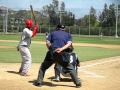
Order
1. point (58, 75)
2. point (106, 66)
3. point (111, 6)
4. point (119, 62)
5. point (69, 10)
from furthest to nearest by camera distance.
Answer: point (111, 6) < point (69, 10) < point (119, 62) < point (106, 66) < point (58, 75)

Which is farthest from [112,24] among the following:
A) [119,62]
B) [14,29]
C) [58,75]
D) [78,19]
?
[58,75]

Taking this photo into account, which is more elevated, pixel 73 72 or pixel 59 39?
pixel 59 39

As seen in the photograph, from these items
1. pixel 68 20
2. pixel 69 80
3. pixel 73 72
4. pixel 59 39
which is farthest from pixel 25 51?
pixel 68 20

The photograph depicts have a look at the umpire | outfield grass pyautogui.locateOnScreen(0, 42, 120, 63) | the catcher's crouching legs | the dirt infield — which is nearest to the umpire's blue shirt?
the umpire

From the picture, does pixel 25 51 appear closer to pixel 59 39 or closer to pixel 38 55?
pixel 59 39

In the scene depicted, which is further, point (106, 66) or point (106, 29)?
point (106, 29)

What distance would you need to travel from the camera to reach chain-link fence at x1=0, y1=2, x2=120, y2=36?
3000 inches

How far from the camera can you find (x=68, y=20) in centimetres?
8719

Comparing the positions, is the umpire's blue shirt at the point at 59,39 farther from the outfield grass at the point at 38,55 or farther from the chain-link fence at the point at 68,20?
the chain-link fence at the point at 68,20

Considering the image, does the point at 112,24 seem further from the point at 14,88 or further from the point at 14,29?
the point at 14,88

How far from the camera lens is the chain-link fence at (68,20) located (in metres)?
76.2

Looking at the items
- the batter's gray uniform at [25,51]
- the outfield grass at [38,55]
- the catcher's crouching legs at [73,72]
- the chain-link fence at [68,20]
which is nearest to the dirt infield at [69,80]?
the catcher's crouching legs at [73,72]

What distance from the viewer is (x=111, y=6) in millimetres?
97938

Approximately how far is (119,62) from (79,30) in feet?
192
